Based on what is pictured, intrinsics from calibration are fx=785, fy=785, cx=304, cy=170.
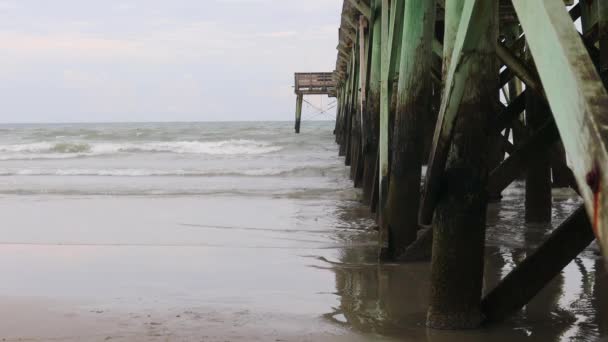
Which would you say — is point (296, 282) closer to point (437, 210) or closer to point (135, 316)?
Result: point (135, 316)

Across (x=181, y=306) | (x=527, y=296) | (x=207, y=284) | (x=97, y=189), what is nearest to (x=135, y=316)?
(x=181, y=306)

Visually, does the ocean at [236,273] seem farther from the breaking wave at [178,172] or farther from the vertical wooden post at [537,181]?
the breaking wave at [178,172]

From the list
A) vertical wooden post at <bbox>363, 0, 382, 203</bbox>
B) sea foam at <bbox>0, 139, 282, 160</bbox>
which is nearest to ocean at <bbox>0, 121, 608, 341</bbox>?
vertical wooden post at <bbox>363, 0, 382, 203</bbox>

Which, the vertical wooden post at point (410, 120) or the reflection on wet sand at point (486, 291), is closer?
the reflection on wet sand at point (486, 291)

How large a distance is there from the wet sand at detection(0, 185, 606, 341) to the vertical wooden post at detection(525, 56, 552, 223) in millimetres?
234

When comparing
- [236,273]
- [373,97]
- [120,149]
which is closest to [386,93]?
[236,273]

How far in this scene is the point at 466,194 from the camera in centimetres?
343

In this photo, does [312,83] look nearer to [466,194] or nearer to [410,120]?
[410,120]

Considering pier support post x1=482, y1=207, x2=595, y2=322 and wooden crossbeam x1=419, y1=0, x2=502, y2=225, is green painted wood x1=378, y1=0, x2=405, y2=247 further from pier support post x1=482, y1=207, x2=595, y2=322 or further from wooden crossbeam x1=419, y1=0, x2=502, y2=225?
wooden crossbeam x1=419, y1=0, x2=502, y2=225

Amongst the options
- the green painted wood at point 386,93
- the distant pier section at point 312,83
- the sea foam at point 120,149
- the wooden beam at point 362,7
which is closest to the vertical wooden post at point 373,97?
the wooden beam at point 362,7

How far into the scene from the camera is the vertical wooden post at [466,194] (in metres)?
3.23

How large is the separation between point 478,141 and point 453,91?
0.25 m

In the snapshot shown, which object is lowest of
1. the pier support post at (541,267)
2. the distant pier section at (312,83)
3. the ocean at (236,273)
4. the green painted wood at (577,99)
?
the ocean at (236,273)

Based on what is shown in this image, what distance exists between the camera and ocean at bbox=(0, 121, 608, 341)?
13.1ft
